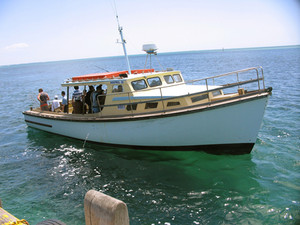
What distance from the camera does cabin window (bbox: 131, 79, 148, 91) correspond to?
919cm

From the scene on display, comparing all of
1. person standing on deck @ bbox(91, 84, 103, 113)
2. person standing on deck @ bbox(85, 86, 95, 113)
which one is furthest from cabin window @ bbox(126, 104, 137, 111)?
person standing on deck @ bbox(85, 86, 95, 113)

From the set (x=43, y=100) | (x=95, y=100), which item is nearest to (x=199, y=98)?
(x=95, y=100)

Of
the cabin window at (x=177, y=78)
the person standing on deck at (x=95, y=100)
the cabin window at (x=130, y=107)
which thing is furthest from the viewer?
the cabin window at (x=177, y=78)

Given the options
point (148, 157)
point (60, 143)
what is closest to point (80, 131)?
point (60, 143)

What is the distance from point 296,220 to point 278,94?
1366 centimetres

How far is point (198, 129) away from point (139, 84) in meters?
3.05

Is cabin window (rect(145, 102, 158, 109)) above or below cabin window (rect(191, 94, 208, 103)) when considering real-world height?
below

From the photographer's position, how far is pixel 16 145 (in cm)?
1143

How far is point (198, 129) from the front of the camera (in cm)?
773

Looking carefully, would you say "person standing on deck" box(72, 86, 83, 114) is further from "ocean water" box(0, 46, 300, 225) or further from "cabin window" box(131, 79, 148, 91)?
"cabin window" box(131, 79, 148, 91)

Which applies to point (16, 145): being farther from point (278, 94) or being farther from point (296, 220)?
point (278, 94)

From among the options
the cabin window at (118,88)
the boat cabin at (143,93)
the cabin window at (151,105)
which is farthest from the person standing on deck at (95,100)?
the cabin window at (151,105)

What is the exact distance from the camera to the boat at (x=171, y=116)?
7293mm

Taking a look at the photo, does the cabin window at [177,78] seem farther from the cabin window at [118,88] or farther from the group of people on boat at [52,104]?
the group of people on boat at [52,104]
